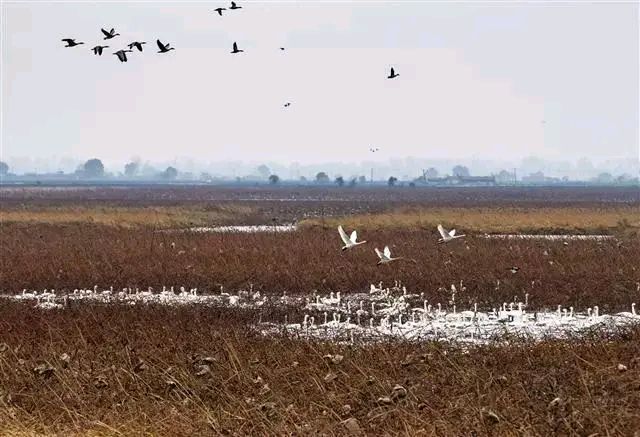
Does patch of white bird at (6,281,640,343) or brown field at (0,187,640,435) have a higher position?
brown field at (0,187,640,435)

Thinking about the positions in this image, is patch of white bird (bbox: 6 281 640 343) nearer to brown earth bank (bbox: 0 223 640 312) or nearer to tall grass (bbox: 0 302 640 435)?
brown earth bank (bbox: 0 223 640 312)

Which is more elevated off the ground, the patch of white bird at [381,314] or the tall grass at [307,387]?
the tall grass at [307,387]

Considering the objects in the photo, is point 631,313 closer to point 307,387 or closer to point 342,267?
point 342,267

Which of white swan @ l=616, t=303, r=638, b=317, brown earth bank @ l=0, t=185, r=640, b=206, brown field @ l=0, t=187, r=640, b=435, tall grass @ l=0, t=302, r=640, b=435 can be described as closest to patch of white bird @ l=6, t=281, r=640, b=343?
white swan @ l=616, t=303, r=638, b=317

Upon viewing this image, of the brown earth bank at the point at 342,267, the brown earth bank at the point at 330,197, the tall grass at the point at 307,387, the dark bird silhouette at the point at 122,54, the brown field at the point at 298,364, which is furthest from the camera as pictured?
the brown earth bank at the point at 330,197

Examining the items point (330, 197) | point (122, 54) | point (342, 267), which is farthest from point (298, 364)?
point (330, 197)

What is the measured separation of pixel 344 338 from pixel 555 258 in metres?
14.4

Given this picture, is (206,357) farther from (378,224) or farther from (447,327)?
(378,224)

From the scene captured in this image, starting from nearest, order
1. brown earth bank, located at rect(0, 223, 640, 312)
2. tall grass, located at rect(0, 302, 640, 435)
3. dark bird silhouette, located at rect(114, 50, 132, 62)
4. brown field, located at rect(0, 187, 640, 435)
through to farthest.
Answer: tall grass, located at rect(0, 302, 640, 435), brown field, located at rect(0, 187, 640, 435), dark bird silhouette, located at rect(114, 50, 132, 62), brown earth bank, located at rect(0, 223, 640, 312)

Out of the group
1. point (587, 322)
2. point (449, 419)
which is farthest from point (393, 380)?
point (587, 322)

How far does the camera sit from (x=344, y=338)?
20.2 metres

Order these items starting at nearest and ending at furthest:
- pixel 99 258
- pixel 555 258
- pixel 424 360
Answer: pixel 424 360
pixel 555 258
pixel 99 258

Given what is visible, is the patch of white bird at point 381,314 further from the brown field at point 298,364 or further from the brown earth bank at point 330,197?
the brown earth bank at point 330,197

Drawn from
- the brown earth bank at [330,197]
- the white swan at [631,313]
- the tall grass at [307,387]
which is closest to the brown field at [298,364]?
the tall grass at [307,387]
